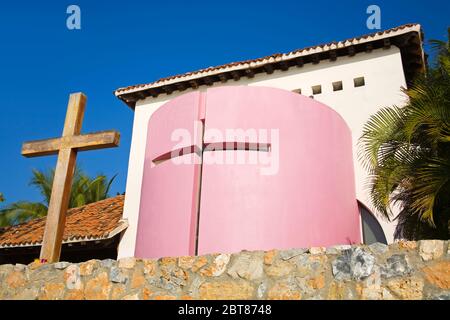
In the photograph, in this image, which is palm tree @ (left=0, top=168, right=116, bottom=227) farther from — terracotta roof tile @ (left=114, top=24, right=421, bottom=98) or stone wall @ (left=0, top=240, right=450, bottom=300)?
stone wall @ (left=0, top=240, right=450, bottom=300)

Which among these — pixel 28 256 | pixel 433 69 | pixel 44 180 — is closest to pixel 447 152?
pixel 433 69

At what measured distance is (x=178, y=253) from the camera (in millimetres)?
6887

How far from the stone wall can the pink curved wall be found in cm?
260

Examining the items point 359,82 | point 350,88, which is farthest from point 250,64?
point 359,82

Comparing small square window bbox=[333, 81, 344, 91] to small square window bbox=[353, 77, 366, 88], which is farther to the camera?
small square window bbox=[333, 81, 344, 91]

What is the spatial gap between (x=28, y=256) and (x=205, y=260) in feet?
39.9

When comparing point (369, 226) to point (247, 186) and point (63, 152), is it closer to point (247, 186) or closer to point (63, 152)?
point (247, 186)

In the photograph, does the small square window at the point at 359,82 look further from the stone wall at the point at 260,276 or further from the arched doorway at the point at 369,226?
the stone wall at the point at 260,276

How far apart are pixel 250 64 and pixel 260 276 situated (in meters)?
9.24

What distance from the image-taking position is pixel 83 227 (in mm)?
12609

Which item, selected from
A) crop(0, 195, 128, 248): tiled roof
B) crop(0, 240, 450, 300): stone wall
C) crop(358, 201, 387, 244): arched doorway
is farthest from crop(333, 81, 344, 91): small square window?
crop(0, 240, 450, 300): stone wall

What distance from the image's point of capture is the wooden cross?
5.66 meters

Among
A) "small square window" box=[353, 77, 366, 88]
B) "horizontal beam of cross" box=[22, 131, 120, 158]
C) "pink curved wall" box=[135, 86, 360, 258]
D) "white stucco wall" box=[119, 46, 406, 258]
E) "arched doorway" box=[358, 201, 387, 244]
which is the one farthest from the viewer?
"small square window" box=[353, 77, 366, 88]
